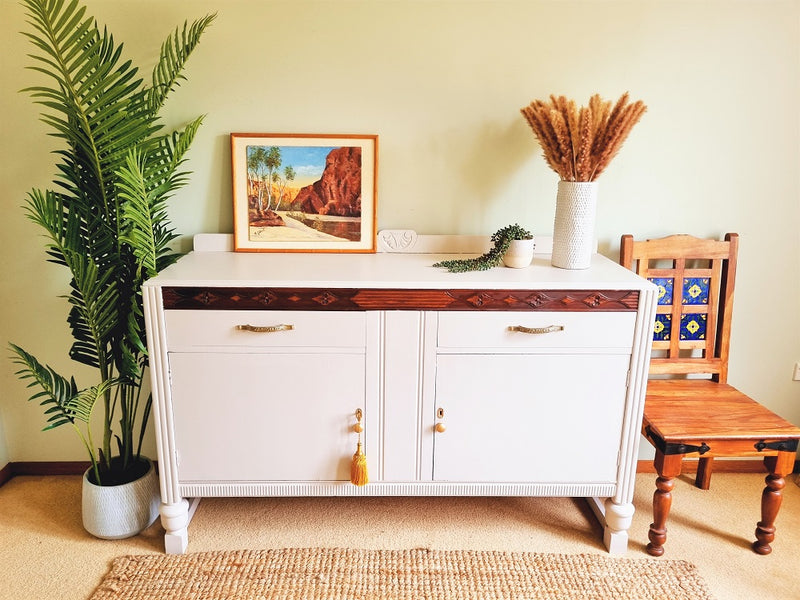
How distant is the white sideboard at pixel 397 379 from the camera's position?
1.80 meters

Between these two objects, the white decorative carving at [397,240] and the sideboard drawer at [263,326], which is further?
the white decorative carving at [397,240]

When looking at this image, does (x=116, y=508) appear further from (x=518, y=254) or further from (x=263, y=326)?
(x=518, y=254)

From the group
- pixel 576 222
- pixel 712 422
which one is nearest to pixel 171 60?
pixel 576 222

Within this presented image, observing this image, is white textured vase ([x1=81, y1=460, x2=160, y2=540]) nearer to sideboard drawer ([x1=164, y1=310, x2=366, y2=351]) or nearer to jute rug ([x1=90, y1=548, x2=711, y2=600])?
jute rug ([x1=90, y1=548, x2=711, y2=600])

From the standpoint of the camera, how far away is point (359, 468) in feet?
6.24

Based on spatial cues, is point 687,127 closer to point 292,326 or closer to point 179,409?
point 292,326

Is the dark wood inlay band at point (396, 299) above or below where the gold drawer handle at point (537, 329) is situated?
above

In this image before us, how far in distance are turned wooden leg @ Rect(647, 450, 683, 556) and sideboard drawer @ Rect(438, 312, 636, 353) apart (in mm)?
391

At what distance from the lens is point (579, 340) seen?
1.84m

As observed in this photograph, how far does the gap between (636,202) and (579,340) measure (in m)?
0.72

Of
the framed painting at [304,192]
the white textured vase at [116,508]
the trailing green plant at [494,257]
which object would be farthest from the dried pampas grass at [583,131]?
the white textured vase at [116,508]

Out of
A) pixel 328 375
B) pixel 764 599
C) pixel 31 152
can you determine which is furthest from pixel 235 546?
pixel 764 599

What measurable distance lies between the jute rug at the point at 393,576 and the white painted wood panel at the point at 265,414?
271 millimetres

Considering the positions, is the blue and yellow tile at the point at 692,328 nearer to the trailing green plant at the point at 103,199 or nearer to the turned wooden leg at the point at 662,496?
the turned wooden leg at the point at 662,496
